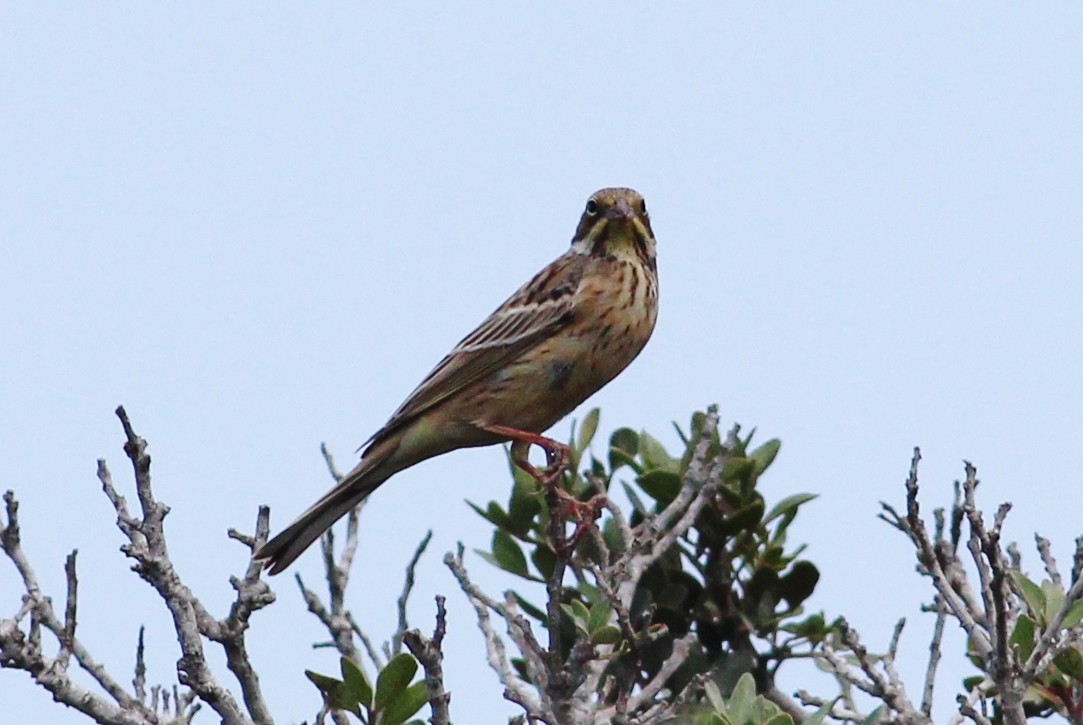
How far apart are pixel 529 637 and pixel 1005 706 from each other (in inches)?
55.4

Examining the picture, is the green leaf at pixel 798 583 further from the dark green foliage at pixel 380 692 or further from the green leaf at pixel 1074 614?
the dark green foliage at pixel 380 692

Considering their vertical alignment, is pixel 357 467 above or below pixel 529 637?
above

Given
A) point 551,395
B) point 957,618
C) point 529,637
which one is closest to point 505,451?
point 551,395

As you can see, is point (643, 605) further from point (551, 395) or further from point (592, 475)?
point (551, 395)

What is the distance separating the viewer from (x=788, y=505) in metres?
5.88

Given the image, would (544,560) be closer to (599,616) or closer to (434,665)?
(599,616)

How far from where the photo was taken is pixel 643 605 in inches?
224

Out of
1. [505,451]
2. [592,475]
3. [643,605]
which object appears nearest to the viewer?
[643,605]

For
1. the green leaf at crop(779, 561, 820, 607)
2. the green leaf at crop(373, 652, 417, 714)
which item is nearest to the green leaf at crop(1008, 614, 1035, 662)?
the green leaf at crop(779, 561, 820, 607)

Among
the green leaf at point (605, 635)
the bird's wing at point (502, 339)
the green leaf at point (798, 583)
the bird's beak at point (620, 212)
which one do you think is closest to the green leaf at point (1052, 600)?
the green leaf at point (798, 583)

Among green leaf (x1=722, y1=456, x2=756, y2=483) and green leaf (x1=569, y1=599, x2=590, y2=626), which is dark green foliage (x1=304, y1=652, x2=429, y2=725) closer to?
green leaf (x1=569, y1=599, x2=590, y2=626)

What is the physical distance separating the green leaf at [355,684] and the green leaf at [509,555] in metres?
1.11

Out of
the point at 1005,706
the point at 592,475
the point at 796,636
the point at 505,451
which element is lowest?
the point at 1005,706

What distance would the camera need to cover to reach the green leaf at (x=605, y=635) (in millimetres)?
4699
